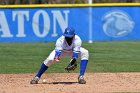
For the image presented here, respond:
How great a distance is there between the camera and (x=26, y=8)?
1071 inches

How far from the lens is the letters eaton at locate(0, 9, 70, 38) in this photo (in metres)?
26.9

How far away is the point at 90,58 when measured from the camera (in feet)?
62.8

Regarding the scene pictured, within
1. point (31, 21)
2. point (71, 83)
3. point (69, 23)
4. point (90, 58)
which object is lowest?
point (69, 23)

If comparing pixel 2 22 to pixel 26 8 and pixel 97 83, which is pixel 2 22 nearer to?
pixel 26 8

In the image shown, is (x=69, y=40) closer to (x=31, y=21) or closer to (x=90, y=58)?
(x=90, y=58)

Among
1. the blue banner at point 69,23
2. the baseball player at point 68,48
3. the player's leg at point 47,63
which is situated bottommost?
the blue banner at point 69,23

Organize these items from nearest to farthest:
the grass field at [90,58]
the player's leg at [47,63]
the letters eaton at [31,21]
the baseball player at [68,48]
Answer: the baseball player at [68,48] < the player's leg at [47,63] < the grass field at [90,58] < the letters eaton at [31,21]

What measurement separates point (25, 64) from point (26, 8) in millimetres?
10069

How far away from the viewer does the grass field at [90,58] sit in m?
16.3

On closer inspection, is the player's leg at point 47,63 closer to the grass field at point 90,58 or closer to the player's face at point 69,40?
the player's face at point 69,40

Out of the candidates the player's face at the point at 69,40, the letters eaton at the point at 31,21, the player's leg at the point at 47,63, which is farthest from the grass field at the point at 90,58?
the player's face at the point at 69,40

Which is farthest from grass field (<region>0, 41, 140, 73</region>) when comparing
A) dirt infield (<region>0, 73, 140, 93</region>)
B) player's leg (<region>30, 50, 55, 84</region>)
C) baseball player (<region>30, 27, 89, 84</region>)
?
baseball player (<region>30, 27, 89, 84</region>)

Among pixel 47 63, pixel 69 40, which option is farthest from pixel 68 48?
pixel 47 63

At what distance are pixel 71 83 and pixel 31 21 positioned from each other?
14.2 m
